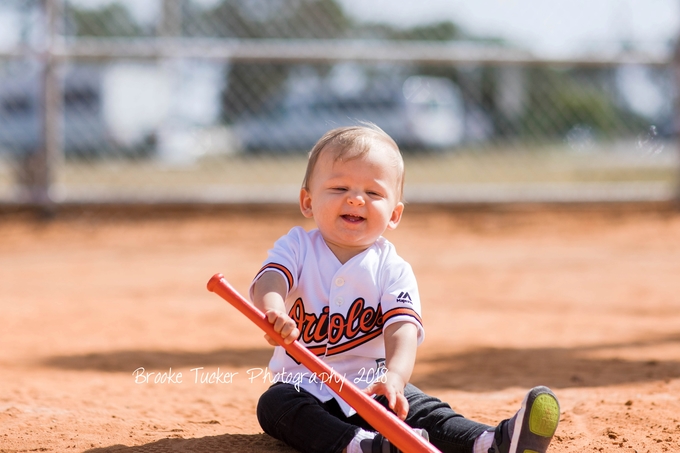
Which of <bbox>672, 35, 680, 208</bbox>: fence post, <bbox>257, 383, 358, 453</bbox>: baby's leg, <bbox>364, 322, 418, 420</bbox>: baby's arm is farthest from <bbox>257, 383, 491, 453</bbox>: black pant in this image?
<bbox>672, 35, 680, 208</bbox>: fence post

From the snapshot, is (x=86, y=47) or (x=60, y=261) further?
(x=86, y=47)

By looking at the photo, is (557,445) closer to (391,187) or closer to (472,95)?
(391,187)

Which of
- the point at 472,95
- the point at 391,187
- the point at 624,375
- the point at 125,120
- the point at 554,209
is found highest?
the point at 472,95

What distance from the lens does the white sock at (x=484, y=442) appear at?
181 cm

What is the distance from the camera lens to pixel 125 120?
8.12 meters

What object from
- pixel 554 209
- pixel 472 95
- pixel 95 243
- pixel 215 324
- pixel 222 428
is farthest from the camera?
pixel 472 95

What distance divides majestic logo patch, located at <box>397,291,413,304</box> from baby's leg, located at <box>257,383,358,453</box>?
29 cm

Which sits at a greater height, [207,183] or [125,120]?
[125,120]

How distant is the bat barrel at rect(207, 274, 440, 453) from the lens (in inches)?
64.0

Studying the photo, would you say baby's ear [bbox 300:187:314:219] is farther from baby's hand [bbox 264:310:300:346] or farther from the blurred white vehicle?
the blurred white vehicle

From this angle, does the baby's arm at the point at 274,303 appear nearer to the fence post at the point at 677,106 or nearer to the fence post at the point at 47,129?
the fence post at the point at 47,129

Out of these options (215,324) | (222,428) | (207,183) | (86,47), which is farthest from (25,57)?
(222,428)

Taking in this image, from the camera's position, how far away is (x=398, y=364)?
1.81 metres

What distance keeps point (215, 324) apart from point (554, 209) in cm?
356
